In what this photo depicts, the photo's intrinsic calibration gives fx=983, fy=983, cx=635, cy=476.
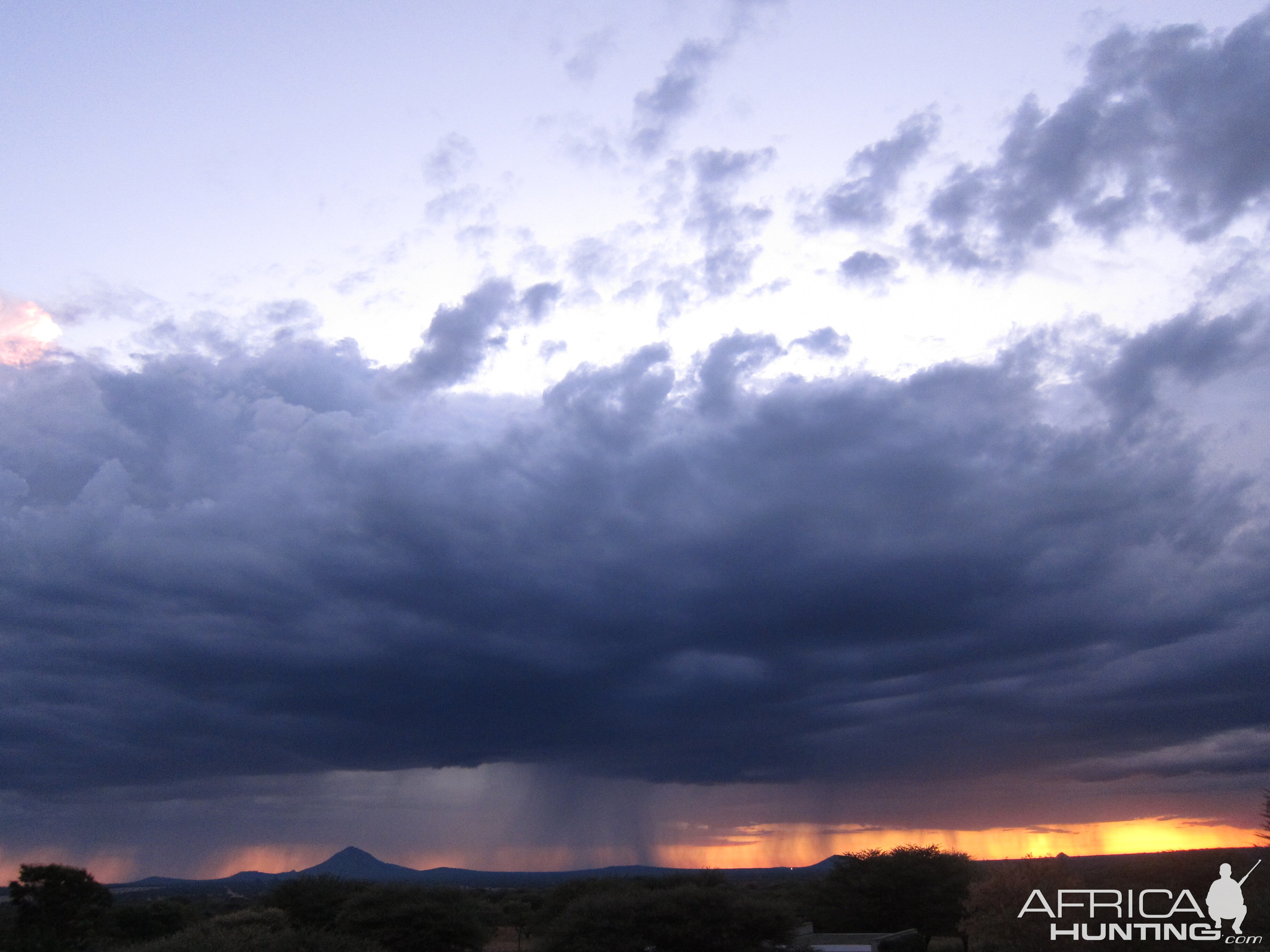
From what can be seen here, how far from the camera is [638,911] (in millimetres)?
50406

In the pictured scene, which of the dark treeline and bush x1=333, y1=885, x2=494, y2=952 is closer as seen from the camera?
the dark treeline

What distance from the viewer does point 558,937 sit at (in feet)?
168

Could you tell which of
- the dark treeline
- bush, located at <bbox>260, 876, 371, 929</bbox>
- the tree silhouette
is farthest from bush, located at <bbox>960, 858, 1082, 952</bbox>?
the tree silhouette

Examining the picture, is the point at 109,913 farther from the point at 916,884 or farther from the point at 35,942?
the point at 916,884

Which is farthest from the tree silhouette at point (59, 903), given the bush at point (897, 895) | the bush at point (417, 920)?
the bush at point (897, 895)

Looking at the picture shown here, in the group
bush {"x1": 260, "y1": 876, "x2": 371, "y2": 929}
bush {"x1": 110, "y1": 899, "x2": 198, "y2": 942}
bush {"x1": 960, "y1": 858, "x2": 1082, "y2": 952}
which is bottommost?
bush {"x1": 110, "y1": 899, "x2": 198, "y2": 942}

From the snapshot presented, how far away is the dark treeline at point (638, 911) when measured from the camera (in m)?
39.0

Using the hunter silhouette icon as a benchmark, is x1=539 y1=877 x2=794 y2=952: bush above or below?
below

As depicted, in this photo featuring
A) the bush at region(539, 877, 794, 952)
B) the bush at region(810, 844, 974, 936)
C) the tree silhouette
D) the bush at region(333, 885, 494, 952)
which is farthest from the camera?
the bush at region(810, 844, 974, 936)

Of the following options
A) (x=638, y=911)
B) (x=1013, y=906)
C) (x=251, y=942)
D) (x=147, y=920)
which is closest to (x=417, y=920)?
(x=638, y=911)

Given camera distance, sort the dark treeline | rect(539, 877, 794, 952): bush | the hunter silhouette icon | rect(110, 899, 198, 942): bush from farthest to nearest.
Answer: rect(110, 899, 198, 942): bush
rect(539, 877, 794, 952): bush
the dark treeline
the hunter silhouette icon

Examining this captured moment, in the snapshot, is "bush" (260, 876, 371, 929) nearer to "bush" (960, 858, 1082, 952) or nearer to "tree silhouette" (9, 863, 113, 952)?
"tree silhouette" (9, 863, 113, 952)

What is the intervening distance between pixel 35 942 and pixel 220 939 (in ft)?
108

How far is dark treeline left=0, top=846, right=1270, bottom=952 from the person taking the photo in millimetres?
38969
